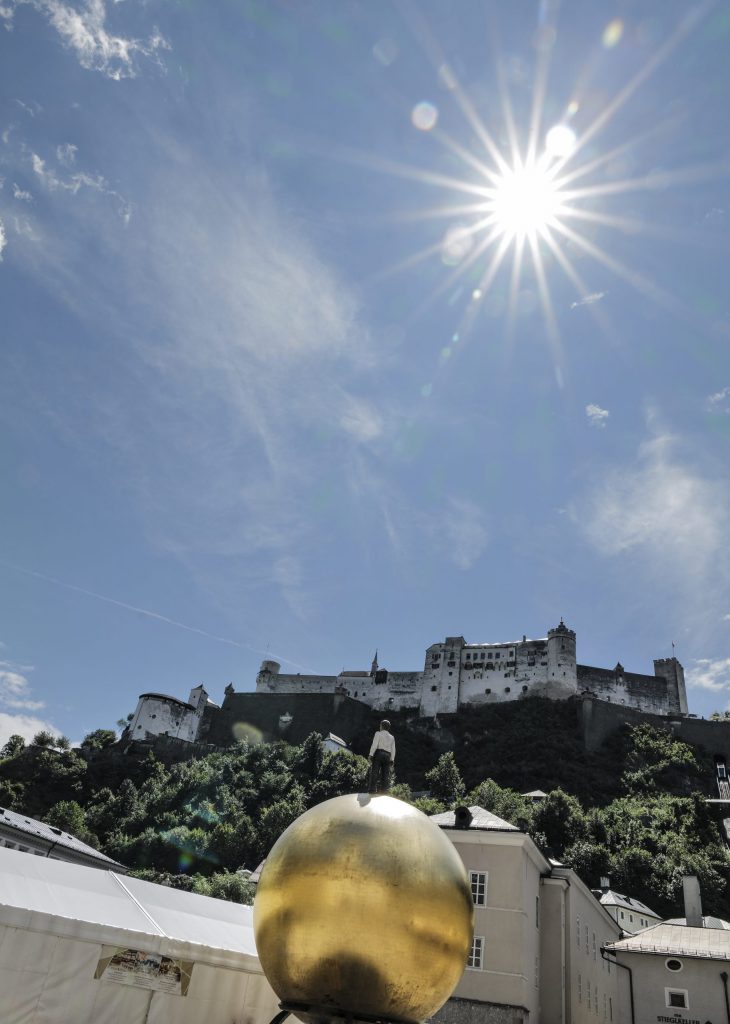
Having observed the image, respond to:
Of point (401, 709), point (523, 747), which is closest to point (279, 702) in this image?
point (401, 709)

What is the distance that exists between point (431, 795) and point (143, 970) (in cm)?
5782

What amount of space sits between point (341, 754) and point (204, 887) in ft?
84.2

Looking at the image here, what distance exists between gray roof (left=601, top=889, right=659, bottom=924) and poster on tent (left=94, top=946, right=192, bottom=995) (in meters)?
33.2

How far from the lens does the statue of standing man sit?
22.3ft

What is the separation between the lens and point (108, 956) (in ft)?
33.1

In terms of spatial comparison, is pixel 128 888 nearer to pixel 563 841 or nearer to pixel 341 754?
pixel 563 841

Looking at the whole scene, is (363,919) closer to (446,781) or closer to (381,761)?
(381,761)

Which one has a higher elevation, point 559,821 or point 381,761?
point 559,821

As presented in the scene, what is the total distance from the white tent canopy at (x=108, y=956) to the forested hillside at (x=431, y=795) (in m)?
38.2

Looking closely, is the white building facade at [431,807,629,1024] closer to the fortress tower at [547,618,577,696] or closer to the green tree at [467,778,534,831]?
the green tree at [467,778,534,831]

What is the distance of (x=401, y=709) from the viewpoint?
8294 centimetres

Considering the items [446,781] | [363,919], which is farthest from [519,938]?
[446,781]

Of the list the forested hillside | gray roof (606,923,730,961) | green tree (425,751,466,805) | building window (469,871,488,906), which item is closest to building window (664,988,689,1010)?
gray roof (606,923,730,961)

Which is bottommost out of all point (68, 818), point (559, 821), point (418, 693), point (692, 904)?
point (692, 904)
